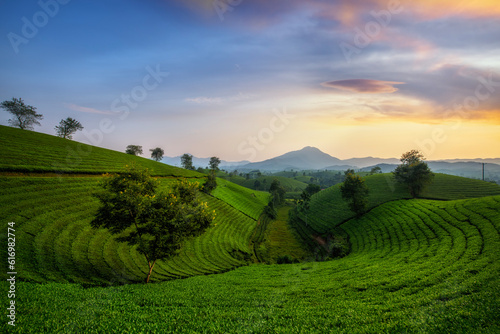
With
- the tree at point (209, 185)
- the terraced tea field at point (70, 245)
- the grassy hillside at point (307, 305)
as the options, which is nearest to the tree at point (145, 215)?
the terraced tea field at point (70, 245)

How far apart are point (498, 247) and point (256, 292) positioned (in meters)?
27.7

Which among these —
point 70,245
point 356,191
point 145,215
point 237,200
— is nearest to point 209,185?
point 237,200

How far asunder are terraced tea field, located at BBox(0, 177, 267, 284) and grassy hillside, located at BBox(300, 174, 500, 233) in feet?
152

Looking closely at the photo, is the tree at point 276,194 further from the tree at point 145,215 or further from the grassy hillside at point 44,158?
the tree at point 145,215

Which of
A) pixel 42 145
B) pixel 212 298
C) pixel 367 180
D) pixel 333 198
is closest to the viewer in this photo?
pixel 212 298

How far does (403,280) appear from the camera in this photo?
18406 mm

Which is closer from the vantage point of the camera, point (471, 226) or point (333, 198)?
point (471, 226)

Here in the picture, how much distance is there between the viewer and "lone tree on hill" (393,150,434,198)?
7262 cm

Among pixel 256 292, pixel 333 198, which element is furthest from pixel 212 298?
pixel 333 198

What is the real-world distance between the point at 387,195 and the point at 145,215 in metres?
88.3

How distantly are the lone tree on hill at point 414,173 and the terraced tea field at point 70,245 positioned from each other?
69.7 m

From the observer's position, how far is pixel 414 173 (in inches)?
2886

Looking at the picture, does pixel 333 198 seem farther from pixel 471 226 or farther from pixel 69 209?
pixel 69 209

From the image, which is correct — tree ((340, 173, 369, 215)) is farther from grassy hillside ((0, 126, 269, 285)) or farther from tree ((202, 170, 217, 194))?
tree ((202, 170, 217, 194))
